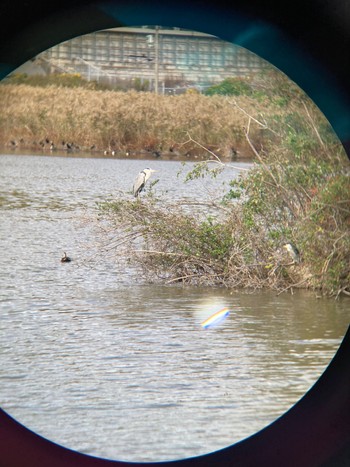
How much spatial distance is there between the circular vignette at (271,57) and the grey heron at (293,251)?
18.3ft

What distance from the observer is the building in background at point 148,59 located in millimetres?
42688

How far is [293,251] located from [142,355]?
2051mm

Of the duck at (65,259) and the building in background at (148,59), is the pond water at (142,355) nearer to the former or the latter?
the duck at (65,259)

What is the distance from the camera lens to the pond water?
4344mm

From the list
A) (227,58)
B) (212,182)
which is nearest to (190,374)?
(212,182)

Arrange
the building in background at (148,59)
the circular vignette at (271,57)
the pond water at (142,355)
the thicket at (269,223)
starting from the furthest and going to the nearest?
the building in background at (148,59) < the thicket at (269,223) < the pond water at (142,355) < the circular vignette at (271,57)

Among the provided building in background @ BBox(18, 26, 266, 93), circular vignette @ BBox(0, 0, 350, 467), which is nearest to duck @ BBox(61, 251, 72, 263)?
circular vignette @ BBox(0, 0, 350, 467)

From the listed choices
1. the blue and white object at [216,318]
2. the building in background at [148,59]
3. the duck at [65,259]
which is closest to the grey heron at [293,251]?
the blue and white object at [216,318]

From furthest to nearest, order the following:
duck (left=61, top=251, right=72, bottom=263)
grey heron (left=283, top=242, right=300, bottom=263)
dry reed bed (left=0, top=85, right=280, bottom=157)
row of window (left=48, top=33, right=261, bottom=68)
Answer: row of window (left=48, top=33, right=261, bottom=68), dry reed bed (left=0, top=85, right=280, bottom=157), duck (left=61, top=251, right=72, bottom=263), grey heron (left=283, top=242, right=300, bottom=263)

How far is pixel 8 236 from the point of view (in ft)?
38.8

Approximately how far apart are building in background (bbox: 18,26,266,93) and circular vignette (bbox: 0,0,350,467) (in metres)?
39.0

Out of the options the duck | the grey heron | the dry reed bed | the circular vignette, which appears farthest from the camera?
the dry reed bed

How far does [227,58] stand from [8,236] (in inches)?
1507

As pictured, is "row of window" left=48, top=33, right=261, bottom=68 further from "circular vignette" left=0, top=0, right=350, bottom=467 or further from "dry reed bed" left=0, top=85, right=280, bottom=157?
"circular vignette" left=0, top=0, right=350, bottom=467
